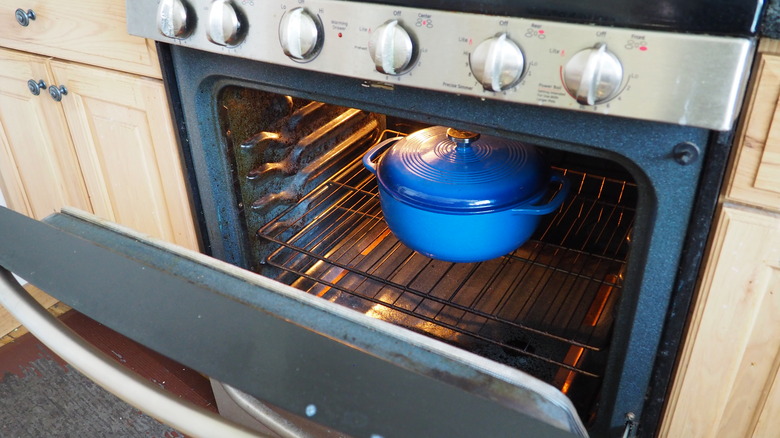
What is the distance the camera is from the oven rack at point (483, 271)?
4.02ft

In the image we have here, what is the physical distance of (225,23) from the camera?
0.92m

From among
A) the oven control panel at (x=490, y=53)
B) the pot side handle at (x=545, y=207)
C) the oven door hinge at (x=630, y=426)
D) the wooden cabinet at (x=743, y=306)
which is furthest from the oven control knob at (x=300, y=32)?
the oven door hinge at (x=630, y=426)

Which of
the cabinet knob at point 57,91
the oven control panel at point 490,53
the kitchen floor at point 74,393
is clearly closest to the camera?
the oven control panel at point 490,53

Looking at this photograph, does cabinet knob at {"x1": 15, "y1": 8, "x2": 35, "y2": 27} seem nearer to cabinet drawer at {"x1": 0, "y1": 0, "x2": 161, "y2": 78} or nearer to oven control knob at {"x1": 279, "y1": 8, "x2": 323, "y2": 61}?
cabinet drawer at {"x1": 0, "y1": 0, "x2": 161, "y2": 78}

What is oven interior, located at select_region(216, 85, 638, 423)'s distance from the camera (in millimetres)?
1195

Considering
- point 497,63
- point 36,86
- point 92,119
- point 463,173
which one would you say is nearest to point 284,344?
point 497,63

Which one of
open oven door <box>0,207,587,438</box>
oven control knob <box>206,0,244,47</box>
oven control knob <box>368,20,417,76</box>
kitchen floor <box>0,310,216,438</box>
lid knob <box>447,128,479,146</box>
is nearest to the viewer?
open oven door <box>0,207,587,438</box>

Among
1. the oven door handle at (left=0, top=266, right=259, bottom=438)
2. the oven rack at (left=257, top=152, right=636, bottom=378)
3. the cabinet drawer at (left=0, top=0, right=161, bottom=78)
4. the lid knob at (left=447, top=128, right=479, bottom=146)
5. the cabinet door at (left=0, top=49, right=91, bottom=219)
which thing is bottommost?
the oven rack at (left=257, top=152, right=636, bottom=378)

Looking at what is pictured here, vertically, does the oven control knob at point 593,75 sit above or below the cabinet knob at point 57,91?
above

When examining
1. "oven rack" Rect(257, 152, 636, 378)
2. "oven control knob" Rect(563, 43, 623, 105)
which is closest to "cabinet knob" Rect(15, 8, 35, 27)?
"oven rack" Rect(257, 152, 636, 378)

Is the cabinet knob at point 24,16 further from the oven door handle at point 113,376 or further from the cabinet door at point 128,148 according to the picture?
the oven door handle at point 113,376

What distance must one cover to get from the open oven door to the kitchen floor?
0.83 m

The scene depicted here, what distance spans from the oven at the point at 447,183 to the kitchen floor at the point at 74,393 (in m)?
0.49

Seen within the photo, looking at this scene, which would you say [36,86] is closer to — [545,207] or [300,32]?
[300,32]
